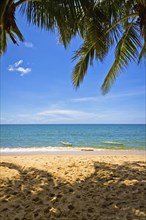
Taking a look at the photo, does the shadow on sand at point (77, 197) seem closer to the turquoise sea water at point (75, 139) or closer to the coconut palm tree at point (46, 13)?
the coconut palm tree at point (46, 13)

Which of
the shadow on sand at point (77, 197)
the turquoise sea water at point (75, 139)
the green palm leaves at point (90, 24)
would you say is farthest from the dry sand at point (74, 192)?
the turquoise sea water at point (75, 139)

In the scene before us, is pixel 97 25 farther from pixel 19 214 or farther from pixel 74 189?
pixel 19 214

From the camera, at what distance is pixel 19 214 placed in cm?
436

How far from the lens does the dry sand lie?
4309 mm

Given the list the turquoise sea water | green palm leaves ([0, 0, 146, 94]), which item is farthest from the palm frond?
the turquoise sea water

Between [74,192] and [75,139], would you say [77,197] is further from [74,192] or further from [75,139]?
[75,139]

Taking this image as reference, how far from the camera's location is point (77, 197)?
4.94 m

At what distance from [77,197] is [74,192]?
0.83 ft

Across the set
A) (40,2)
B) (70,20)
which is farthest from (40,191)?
(40,2)

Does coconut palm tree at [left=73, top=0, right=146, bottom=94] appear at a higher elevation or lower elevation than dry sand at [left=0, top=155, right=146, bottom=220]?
higher

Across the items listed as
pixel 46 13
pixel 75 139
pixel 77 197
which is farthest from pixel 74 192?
pixel 75 139

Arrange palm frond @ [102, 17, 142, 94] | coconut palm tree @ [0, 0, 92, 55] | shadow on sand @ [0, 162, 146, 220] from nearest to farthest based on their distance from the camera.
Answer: shadow on sand @ [0, 162, 146, 220]
coconut palm tree @ [0, 0, 92, 55]
palm frond @ [102, 17, 142, 94]

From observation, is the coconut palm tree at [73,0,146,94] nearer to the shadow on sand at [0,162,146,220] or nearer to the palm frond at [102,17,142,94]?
the palm frond at [102,17,142,94]

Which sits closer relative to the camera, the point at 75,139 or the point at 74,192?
the point at 74,192
